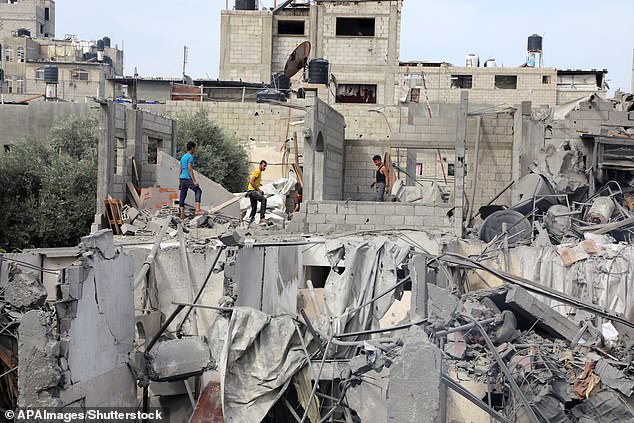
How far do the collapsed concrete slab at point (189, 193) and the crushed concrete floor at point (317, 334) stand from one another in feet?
15.2

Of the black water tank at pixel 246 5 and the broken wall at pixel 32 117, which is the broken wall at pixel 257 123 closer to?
the broken wall at pixel 32 117

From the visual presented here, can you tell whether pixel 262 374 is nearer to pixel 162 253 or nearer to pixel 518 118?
pixel 162 253

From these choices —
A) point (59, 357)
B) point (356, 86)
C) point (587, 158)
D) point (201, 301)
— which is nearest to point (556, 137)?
point (587, 158)

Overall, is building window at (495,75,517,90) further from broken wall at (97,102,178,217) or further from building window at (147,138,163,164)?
broken wall at (97,102,178,217)

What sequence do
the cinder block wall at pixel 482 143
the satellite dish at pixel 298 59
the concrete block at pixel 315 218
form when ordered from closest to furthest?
1. the concrete block at pixel 315 218
2. the cinder block wall at pixel 482 143
3. the satellite dish at pixel 298 59

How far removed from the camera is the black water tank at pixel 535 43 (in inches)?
1836

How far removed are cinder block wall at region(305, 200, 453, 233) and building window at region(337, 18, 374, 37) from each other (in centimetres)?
2386

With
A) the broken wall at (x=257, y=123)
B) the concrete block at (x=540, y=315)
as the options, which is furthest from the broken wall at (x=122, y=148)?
the concrete block at (x=540, y=315)

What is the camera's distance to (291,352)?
397 inches

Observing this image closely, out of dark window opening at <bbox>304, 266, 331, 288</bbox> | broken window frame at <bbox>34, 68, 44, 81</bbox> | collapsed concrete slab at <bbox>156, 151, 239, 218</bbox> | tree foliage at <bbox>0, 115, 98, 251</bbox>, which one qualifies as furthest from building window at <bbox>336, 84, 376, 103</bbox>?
dark window opening at <bbox>304, 266, 331, 288</bbox>

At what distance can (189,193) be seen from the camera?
765 inches

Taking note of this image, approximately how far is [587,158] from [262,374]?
1082 cm

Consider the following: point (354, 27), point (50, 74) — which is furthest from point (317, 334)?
point (50, 74)

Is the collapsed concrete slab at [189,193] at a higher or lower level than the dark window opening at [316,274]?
higher
